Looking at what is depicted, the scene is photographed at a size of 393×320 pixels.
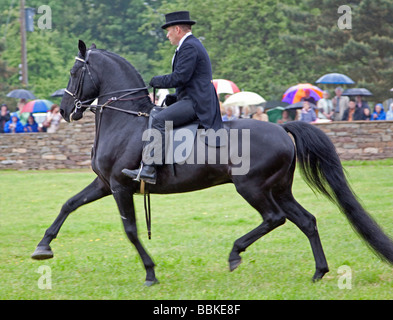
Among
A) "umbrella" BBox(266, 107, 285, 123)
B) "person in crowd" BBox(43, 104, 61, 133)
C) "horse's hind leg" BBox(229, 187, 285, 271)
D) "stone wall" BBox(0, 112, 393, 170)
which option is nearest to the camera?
"horse's hind leg" BBox(229, 187, 285, 271)

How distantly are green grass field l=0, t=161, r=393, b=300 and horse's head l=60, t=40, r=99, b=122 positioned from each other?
202 cm

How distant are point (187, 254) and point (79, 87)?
286 cm

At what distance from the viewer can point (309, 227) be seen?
7809 mm

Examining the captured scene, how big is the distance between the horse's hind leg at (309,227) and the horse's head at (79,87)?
104 inches

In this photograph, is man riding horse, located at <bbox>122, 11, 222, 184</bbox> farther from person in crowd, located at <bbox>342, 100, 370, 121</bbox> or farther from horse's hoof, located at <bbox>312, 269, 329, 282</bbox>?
person in crowd, located at <bbox>342, 100, 370, 121</bbox>

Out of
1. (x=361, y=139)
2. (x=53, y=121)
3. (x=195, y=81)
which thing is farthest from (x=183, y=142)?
(x=53, y=121)

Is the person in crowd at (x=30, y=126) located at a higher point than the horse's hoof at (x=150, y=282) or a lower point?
higher

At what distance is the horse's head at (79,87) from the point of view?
8.19 m

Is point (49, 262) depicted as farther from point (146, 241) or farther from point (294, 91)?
point (294, 91)

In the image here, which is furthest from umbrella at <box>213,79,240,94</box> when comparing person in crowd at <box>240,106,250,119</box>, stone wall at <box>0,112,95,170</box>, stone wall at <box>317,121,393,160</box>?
stone wall at <box>0,112,95,170</box>

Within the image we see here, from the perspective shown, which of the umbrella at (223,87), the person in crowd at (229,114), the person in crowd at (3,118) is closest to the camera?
the person in crowd at (229,114)

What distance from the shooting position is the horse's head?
8.19 m

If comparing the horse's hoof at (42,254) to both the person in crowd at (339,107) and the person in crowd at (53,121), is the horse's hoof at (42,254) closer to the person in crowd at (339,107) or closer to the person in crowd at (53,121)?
the person in crowd at (53,121)

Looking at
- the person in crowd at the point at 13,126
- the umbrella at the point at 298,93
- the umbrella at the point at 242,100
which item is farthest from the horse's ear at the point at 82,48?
the umbrella at the point at 298,93
